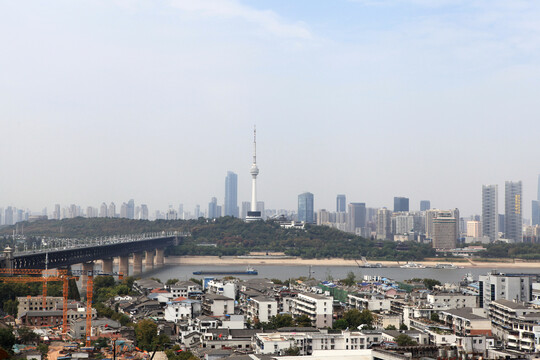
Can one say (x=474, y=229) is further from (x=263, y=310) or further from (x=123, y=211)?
(x=263, y=310)

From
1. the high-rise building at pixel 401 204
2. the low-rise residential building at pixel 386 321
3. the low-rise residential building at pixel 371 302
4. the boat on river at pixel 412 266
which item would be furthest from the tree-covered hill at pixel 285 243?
the high-rise building at pixel 401 204

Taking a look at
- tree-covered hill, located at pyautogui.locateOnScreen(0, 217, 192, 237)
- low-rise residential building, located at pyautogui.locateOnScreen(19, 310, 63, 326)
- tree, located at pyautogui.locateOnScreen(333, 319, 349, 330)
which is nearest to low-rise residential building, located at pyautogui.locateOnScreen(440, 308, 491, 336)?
tree, located at pyautogui.locateOnScreen(333, 319, 349, 330)

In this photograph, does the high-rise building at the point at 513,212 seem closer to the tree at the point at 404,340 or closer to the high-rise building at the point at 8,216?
the high-rise building at the point at 8,216

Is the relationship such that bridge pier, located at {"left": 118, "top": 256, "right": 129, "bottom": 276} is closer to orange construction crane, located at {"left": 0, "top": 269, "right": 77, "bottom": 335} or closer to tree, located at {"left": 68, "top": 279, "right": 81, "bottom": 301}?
orange construction crane, located at {"left": 0, "top": 269, "right": 77, "bottom": 335}

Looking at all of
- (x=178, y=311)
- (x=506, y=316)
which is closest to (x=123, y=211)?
(x=178, y=311)

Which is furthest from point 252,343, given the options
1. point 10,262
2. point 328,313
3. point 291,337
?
point 10,262

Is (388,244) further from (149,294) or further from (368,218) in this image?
(368,218)
